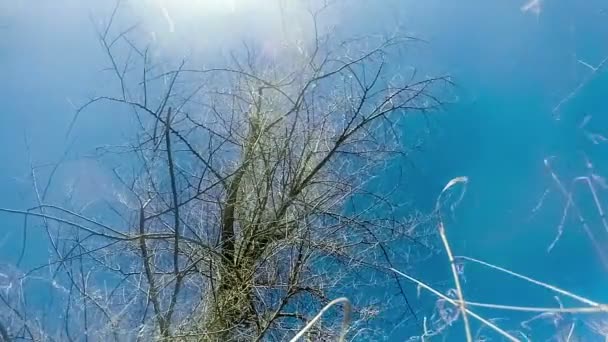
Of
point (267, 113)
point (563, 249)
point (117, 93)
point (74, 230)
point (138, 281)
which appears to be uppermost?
point (117, 93)

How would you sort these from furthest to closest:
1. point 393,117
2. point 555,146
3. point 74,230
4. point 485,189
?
point 485,189 < point 555,146 < point 393,117 < point 74,230

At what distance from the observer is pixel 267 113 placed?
2686mm

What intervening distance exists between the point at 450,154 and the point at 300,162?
3.09 ft

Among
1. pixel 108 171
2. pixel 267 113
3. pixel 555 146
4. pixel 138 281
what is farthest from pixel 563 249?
pixel 108 171

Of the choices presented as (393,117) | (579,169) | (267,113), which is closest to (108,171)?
(267,113)

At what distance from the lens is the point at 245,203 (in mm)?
2609

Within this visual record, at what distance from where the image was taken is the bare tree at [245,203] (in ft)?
7.75

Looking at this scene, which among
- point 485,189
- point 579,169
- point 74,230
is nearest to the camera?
point 579,169

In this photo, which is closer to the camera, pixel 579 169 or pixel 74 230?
pixel 579 169

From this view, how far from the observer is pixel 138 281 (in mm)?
2459

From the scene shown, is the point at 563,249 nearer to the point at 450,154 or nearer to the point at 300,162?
the point at 450,154

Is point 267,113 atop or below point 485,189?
atop

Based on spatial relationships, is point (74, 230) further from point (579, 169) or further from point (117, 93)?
point (579, 169)

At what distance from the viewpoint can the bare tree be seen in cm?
236
